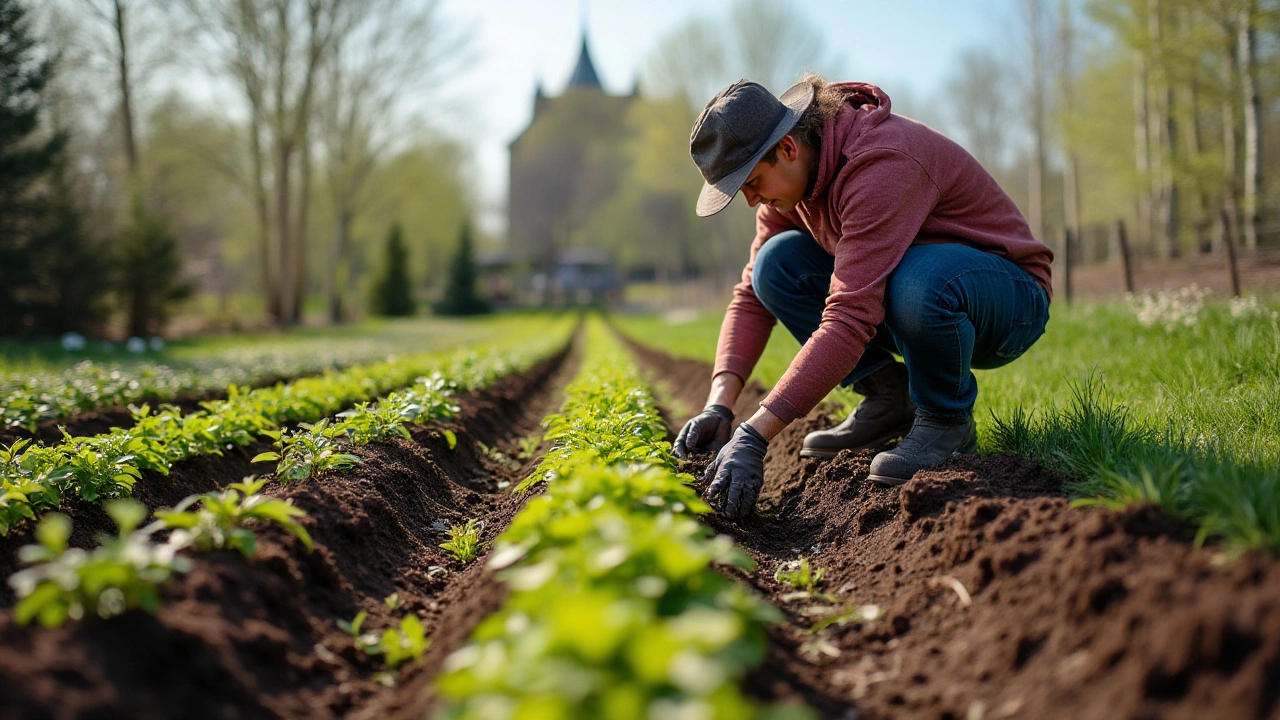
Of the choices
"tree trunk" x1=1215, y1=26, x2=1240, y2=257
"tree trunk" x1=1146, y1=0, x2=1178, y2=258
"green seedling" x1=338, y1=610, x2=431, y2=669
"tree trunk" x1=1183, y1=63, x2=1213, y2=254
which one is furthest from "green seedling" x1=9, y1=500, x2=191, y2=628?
"tree trunk" x1=1146, y1=0, x2=1178, y2=258

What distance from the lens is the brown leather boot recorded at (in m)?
3.56

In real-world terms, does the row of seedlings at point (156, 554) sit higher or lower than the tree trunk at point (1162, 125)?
lower

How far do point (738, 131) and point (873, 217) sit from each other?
0.59 metres

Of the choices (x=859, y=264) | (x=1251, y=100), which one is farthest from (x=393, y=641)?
(x=1251, y=100)

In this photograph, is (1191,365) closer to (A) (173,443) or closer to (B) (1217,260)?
(A) (173,443)

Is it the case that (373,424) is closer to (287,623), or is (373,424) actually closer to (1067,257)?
(287,623)

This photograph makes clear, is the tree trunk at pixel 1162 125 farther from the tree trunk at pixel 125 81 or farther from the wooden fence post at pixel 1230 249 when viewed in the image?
the tree trunk at pixel 125 81

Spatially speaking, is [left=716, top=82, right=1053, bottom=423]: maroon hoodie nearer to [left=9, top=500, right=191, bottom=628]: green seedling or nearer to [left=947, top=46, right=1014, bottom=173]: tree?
[left=9, top=500, right=191, bottom=628]: green seedling

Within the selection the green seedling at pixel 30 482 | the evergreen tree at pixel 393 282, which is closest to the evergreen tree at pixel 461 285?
the evergreen tree at pixel 393 282

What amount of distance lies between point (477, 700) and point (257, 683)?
Answer: 31.8 inches

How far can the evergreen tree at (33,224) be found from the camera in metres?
12.8

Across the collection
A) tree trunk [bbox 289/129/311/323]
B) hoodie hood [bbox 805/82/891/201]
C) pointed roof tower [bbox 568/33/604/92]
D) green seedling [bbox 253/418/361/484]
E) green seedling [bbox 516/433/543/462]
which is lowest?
green seedling [bbox 516/433/543/462]

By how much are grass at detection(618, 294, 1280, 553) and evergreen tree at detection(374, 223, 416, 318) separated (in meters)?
32.8

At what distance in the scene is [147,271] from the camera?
51.5 ft
